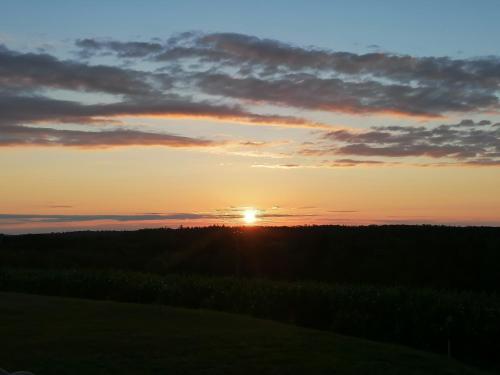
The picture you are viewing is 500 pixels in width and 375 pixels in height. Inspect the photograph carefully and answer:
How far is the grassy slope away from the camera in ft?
38.9

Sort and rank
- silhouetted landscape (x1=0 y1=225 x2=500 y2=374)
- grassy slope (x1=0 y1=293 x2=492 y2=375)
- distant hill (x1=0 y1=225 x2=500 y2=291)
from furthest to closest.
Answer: distant hill (x1=0 y1=225 x2=500 y2=291) < silhouetted landscape (x1=0 y1=225 x2=500 y2=374) < grassy slope (x1=0 y1=293 x2=492 y2=375)

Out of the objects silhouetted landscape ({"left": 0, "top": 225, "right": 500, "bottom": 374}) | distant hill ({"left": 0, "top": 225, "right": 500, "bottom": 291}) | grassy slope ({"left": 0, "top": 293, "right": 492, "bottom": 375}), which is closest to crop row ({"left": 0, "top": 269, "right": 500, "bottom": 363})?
silhouetted landscape ({"left": 0, "top": 225, "right": 500, "bottom": 374})

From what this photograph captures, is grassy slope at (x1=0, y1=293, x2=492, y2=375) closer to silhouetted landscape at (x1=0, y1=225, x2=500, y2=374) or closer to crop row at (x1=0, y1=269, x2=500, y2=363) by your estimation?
silhouetted landscape at (x1=0, y1=225, x2=500, y2=374)

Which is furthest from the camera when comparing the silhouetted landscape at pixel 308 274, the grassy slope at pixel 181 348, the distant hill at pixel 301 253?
the distant hill at pixel 301 253

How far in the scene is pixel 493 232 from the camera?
44.8 meters

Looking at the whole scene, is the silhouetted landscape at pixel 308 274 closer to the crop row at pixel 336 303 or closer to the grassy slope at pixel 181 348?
the crop row at pixel 336 303

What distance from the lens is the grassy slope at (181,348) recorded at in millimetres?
11852

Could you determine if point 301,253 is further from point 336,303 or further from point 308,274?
point 336,303

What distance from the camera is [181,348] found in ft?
43.2

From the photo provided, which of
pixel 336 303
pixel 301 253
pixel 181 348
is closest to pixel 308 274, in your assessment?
pixel 301 253

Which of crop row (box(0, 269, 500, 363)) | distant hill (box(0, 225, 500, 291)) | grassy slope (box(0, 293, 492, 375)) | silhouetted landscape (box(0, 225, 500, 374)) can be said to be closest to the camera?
grassy slope (box(0, 293, 492, 375))

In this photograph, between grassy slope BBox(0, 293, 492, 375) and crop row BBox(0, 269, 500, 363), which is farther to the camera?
crop row BBox(0, 269, 500, 363)

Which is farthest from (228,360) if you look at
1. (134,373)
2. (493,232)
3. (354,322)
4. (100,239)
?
(100,239)

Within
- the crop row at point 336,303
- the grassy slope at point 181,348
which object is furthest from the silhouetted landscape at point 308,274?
the grassy slope at point 181,348
